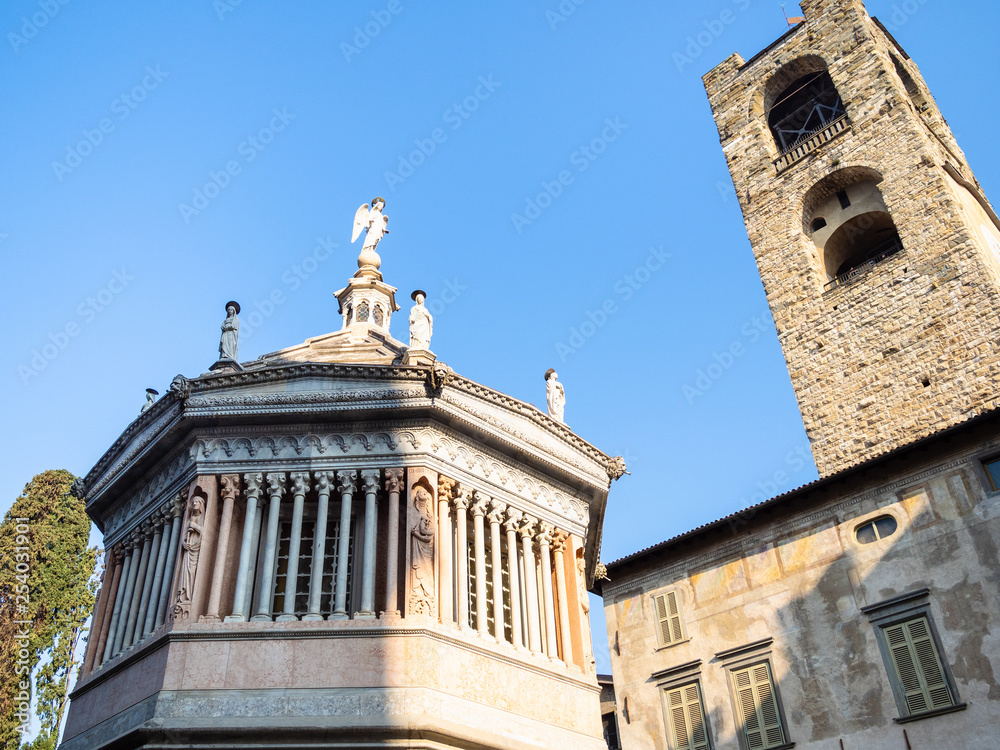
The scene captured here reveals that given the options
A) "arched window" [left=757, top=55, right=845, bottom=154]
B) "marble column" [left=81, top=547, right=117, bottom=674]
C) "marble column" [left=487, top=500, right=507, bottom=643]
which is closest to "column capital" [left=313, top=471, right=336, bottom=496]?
"marble column" [left=487, top=500, right=507, bottom=643]

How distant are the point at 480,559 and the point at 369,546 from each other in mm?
2341

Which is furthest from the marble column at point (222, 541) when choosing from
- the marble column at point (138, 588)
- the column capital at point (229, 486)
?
the marble column at point (138, 588)

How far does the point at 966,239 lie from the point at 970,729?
67.0 ft

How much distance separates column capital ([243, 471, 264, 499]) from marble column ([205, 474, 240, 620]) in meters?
0.18

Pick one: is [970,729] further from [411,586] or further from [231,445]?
[231,445]

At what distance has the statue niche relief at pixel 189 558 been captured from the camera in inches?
609

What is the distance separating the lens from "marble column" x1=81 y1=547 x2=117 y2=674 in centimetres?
1742

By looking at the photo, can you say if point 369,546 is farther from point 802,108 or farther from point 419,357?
point 802,108

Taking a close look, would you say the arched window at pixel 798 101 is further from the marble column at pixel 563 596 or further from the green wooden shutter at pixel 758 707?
the marble column at pixel 563 596

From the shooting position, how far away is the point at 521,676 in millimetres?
16391

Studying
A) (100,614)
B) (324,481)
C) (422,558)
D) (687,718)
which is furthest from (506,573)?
(687,718)

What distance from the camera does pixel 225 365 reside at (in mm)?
18531

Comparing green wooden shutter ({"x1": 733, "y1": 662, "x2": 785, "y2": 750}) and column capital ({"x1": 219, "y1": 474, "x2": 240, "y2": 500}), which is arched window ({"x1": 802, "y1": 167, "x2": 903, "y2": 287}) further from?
column capital ({"x1": 219, "y1": 474, "x2": 240, "y2": 500})

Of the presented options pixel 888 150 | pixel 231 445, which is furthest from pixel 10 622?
pixel 888 150
